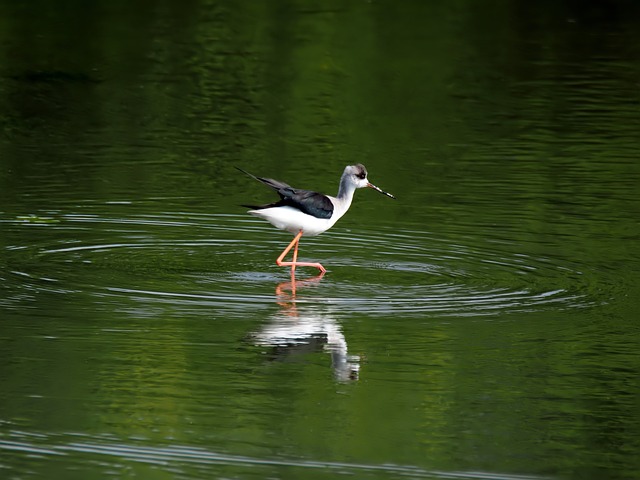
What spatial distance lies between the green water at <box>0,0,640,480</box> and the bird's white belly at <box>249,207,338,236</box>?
37cm

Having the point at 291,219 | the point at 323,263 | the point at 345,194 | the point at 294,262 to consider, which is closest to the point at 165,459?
the point at 294,262

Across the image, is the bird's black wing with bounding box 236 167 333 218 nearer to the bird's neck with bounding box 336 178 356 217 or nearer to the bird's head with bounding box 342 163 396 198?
the bird's neck with bounding box 336 178 356 217

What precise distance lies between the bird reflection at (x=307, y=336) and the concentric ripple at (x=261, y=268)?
0.31 m

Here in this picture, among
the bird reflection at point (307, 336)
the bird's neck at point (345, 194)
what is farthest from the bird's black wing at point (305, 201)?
the bird reflection at point (307, 336)

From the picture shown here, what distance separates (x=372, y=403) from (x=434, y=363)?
977mm

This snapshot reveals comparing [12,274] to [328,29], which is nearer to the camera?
[12,274]

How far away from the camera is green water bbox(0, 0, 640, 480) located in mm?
8258

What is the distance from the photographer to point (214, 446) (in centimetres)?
802

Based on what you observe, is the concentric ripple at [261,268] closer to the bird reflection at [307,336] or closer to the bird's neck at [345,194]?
the bird reflection at [307,336]

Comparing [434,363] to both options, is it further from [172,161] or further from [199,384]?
[172,161]

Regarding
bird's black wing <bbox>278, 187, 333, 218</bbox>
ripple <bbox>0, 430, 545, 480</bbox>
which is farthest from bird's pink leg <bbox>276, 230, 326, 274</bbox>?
ripple <bbox>0, 430, 545, 480</bbox>

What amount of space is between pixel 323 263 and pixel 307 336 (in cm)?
267

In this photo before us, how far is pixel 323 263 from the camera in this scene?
12.9 meters

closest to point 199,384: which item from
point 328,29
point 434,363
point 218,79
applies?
point 434,363
